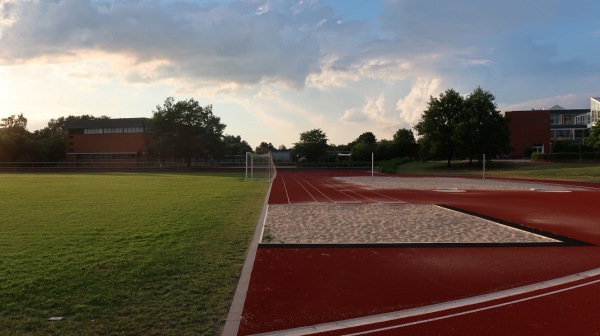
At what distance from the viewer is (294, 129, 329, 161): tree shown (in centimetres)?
8019

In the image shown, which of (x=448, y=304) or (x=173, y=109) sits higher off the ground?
(x=173, y=109)

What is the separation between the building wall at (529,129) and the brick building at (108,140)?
69430 millimetres

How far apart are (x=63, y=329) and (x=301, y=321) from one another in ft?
7.68

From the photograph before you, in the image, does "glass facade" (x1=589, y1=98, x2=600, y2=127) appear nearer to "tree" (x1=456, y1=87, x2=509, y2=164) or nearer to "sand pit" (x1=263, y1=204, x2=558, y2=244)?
Result: "tree" (x1=456, y1=87, x2=509, y2=164)

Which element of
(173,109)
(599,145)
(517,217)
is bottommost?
(517,217)

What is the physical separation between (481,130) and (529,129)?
38.7 meters

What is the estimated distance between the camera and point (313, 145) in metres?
80.1

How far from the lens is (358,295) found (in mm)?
5496

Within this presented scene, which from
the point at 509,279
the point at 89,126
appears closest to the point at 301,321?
the point at 509,279

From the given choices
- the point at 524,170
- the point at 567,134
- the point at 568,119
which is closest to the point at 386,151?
the point at 524,170

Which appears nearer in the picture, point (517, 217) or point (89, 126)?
point (517, 217)

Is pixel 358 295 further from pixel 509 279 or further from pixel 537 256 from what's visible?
pixel 537 256

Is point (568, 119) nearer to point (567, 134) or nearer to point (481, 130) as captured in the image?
point (567, 134)

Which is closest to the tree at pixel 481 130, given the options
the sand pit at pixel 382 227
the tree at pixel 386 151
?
the tree at pixel 386 151
